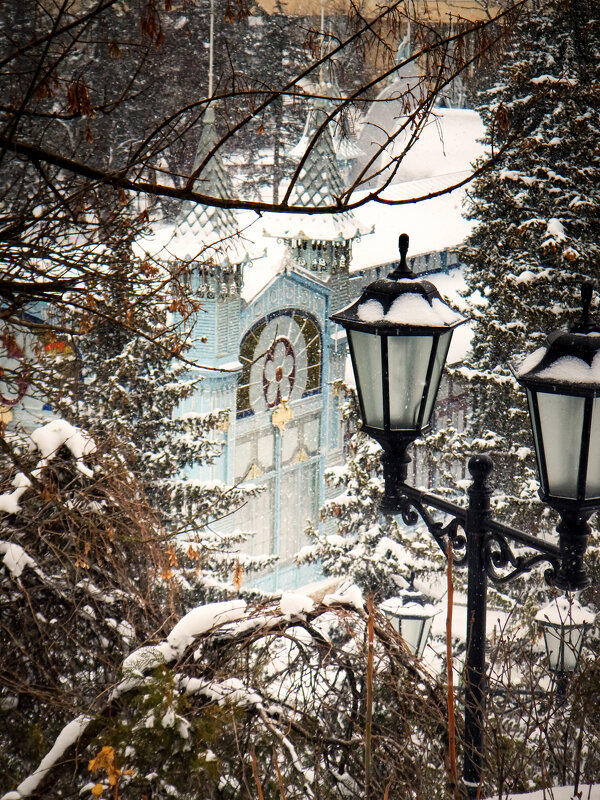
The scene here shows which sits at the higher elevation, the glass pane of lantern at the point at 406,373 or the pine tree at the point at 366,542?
the glass pane of lantern at the point at 406,373

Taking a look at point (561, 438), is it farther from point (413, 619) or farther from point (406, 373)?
point (413, 619)

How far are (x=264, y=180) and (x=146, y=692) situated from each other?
597 centimetres

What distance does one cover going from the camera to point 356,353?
2525mm

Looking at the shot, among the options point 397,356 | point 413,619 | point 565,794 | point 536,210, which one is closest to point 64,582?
point 397,356

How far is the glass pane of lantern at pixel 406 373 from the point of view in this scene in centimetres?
243

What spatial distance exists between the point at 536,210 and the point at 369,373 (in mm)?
5430

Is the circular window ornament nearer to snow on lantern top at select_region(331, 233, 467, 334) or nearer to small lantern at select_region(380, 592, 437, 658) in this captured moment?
small lantern at select_region(380, 592, 437, 658)

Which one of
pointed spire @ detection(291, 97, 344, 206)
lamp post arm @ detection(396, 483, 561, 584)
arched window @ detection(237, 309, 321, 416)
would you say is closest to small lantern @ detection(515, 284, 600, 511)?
lamp post arm @ detection(396, 483, 561, 584)

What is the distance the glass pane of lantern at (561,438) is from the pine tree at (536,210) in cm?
515

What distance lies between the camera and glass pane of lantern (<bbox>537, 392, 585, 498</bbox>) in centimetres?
213

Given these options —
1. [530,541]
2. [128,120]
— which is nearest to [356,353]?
[530,541]

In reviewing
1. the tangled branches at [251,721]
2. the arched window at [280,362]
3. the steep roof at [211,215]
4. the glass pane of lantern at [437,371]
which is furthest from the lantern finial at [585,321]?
the arched window at [280,362]

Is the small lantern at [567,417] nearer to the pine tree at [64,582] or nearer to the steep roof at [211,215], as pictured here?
the pine tree at [64,582]

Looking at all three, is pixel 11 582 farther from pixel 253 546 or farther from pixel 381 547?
pixel 253 546
